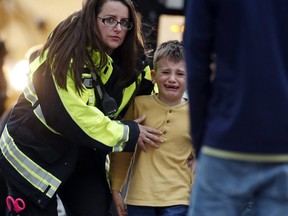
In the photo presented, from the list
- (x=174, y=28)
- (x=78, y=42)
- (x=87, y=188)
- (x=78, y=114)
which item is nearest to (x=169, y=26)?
(x=174, y=28)

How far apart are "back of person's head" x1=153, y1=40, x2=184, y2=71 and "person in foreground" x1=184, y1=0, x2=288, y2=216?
1391 millimetres

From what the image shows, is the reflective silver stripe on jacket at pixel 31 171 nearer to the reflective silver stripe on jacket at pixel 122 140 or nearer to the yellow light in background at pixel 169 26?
the reflective silver stripe on jacket at pixel 122 140

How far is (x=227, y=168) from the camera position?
2.19 m

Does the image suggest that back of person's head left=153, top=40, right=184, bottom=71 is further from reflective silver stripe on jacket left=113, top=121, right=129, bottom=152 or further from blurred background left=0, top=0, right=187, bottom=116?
blurred background left=0, top=0, right=187, bottom=116

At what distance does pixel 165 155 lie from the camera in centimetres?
359

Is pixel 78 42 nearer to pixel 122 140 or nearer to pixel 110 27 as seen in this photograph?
pixel 110 27

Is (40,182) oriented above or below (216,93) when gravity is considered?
below

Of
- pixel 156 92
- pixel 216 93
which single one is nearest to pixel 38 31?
pixel 156 92

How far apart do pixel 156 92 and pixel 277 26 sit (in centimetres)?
173

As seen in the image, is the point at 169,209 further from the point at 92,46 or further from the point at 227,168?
the point at 227,168

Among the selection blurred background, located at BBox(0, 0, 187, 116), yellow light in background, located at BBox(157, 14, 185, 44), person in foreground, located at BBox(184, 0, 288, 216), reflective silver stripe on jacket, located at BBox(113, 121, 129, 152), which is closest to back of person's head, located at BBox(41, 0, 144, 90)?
reflective silver stripe on jacket, located at BBox(113, 121, 129, 152)

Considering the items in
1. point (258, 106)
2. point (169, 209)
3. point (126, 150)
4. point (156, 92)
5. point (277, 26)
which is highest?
point (277, 26)

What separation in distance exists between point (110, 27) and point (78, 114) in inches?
19.8

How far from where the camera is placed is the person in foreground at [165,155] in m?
3.57
